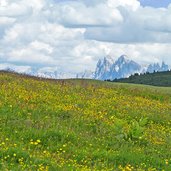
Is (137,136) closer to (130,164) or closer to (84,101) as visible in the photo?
(130,164)

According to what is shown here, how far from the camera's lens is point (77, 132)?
17.0 m

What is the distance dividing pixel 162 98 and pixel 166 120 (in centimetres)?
979

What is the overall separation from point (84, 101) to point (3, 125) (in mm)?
8428

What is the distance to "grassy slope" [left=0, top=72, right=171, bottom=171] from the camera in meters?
13.0

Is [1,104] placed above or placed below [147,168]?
above

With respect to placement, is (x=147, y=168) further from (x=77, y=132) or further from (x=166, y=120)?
(x=166, y=120)

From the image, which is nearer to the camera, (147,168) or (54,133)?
(147,168)

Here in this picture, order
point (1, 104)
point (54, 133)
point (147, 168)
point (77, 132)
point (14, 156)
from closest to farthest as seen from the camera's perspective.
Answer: point (14, 156)
point (147, 168)
point (54, 133)
point (77, 132)
point (1, 104)

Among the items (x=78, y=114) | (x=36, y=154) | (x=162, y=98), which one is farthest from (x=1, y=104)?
(x=162, y=98)

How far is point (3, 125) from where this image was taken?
15945 millimetres

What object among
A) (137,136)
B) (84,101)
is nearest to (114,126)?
(137,136)

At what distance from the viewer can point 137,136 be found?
1714cm

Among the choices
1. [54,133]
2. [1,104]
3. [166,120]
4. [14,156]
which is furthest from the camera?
[166,120]

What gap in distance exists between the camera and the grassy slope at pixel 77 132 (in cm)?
1302
